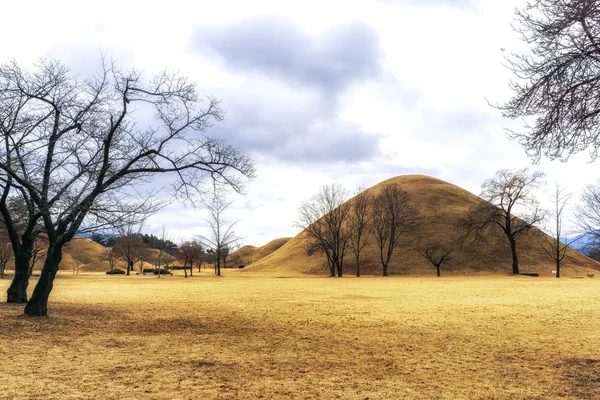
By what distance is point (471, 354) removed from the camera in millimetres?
10539

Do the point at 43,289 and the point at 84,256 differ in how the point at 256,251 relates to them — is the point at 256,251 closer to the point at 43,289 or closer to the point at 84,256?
the point at 84,256

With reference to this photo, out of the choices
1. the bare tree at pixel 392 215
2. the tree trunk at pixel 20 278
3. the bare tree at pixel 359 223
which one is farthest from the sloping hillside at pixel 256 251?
the tree trunk at pixel 20 278

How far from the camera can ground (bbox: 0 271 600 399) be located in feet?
24.7

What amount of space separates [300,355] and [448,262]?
73.6 m

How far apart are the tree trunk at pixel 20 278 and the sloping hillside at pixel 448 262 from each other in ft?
205

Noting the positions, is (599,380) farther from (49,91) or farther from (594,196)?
(594,196)

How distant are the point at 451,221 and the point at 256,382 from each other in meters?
89.4

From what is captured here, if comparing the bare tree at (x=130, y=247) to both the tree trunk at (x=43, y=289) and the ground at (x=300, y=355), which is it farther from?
the tree trunk at (x=43, y=289)

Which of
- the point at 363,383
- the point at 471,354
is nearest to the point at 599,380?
the point at 471,354

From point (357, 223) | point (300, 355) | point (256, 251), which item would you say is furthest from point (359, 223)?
point (256, 251)

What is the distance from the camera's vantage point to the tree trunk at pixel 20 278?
62.9 feet

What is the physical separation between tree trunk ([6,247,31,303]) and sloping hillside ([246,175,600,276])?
62621 mm

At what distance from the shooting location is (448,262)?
7888cm

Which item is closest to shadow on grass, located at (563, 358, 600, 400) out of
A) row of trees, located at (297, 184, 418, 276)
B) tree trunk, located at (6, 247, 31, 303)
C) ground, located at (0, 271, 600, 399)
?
ground, located at (0, 271, 600, 399)
